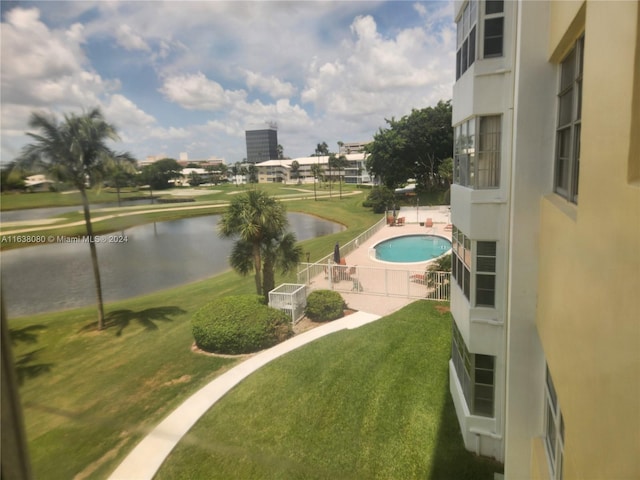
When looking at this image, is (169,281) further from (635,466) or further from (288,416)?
(635,466)

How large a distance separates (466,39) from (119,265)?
1047cm

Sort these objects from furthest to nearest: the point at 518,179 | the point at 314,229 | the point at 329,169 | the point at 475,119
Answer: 1. the point at 329,169
2. the point at 314,229
3. the point at 475,119
4. the point at 518,179

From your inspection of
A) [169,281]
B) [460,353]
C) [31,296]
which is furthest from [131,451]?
[169,281]

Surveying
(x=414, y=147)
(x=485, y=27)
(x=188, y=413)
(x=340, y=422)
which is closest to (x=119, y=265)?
(x=188, y=413)

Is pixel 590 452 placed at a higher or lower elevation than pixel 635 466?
lower

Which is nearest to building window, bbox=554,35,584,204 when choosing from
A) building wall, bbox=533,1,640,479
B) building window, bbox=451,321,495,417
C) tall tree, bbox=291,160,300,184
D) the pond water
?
building wall, bbox=533,1,640,479

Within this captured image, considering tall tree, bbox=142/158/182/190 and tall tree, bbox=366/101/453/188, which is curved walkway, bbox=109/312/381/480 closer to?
tall tree, bbox=142/158/182/190

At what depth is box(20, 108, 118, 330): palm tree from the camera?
5.43 meters

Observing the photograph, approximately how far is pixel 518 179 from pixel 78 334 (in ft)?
32.3

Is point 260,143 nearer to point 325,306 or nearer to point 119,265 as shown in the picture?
point 119,265

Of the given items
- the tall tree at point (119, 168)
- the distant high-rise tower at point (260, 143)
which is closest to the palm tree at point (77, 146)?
the tall tree at point (119, 168)

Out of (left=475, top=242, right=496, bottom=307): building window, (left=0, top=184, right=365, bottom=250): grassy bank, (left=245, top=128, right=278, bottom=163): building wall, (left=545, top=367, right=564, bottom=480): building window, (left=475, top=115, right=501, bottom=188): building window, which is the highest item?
(left=245, top=128, right=278, bottom=163): building wall

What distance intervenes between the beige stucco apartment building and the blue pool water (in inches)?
405

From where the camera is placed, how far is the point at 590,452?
1.33m
